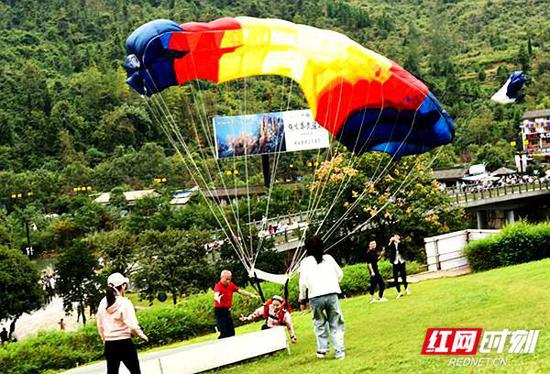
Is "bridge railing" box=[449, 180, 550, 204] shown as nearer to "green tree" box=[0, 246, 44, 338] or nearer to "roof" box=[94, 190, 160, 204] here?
"green tree" box=[0, 246, 44, 338]

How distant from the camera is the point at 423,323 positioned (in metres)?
10.4

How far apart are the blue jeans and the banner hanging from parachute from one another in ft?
121

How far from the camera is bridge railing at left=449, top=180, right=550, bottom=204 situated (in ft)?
174

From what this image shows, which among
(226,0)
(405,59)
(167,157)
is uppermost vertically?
(226,0)

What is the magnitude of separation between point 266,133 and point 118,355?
3994 centimetres

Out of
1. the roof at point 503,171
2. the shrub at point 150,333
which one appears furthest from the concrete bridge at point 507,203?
the shrub at point 150,333

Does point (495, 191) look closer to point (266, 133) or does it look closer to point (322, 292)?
point (266, 133)

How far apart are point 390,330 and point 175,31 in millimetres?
6096

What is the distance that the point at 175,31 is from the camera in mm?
12789

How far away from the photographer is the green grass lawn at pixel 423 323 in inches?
299

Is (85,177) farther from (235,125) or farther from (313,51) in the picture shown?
(313,51)

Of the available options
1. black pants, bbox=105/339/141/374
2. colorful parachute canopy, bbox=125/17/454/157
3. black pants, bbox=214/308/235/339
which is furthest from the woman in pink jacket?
colorful parachute canopy, bbox=125/17/454/157

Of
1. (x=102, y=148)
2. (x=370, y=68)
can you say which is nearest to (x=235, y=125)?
(x=370, y=68)

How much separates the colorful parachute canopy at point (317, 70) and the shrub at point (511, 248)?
7.25m
